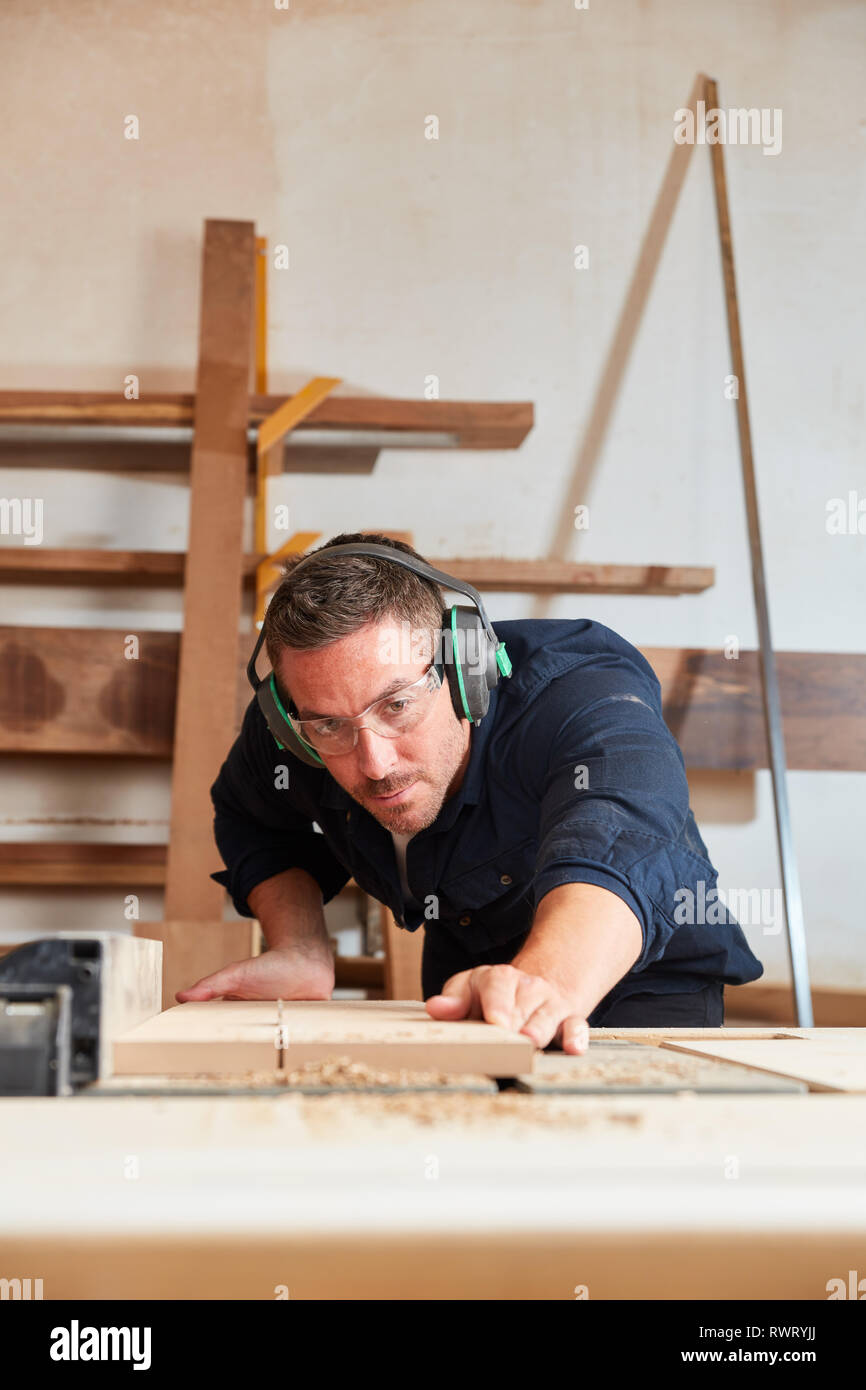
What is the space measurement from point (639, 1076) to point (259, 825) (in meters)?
1.28

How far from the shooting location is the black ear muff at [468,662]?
1.46 meters

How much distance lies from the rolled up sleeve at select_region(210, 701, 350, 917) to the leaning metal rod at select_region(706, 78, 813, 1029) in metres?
1.28

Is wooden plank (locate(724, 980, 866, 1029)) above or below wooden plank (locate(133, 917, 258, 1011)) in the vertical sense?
below

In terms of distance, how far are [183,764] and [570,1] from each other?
2584 millimetres

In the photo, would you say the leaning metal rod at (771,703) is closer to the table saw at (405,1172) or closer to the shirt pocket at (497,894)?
the shirt pocket at (497,894)

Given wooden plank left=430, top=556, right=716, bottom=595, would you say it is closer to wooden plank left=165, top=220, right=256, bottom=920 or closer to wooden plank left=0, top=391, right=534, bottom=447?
wooden plank left=0, top=391, right=534, bottom=447

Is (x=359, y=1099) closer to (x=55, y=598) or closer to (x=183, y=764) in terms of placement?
(x=183, y=764)

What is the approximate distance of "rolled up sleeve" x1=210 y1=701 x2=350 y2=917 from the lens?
6.23 feet

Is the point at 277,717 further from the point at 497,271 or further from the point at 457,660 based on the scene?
the point at 497,271

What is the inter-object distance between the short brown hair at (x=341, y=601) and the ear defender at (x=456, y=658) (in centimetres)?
2

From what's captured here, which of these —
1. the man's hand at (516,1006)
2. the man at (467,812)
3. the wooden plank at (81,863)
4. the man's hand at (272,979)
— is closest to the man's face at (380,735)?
the man at (467,812)

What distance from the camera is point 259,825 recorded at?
199 cm

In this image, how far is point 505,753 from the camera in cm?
162

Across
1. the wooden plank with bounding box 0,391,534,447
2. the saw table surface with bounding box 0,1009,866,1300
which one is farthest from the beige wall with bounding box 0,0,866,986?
the saw table surface with bounding box 0,1009,866,1300
